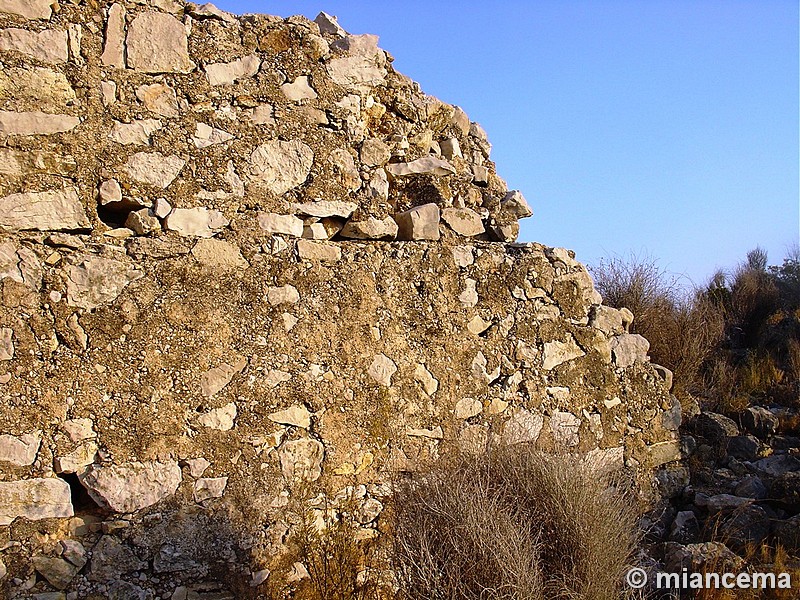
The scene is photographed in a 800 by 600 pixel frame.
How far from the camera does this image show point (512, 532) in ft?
10.6

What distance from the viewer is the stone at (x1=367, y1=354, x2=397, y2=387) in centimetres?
397

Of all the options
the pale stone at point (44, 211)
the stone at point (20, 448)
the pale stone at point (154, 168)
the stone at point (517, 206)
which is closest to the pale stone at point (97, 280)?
the pale stone at point (44, 211)

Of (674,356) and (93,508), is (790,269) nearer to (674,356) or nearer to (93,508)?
(674,356)

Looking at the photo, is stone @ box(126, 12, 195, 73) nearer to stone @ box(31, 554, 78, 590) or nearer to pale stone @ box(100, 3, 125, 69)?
pale stone @ box(100, 3, 125, 69)

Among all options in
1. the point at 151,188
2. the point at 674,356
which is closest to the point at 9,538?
the point at 151,188

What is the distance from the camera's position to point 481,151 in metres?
5.15

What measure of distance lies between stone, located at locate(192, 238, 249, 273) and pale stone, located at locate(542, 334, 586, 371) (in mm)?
1911

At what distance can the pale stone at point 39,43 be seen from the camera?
3488 mm

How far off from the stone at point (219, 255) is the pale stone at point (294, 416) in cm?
76

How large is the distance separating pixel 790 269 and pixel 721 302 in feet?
8.72

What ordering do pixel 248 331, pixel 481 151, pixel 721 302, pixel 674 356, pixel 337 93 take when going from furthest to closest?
pixel 721 302, pixel 674 356, pixel 481 151, pixel 337 93, pixel 248 331

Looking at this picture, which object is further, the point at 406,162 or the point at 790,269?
the point at 790,269

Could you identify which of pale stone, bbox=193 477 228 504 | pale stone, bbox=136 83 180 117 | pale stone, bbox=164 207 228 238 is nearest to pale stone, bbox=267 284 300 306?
pale stone, bbox=164 207 228 238

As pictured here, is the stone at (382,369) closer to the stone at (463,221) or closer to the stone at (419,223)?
the stone at (419,223)
